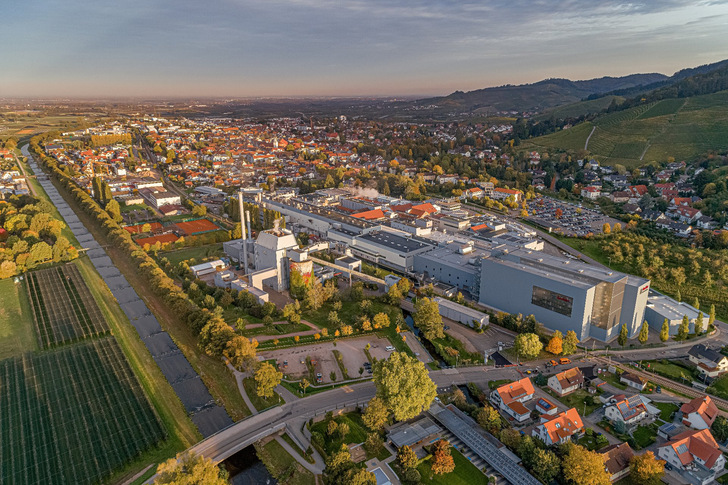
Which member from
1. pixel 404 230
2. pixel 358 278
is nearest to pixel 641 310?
pixel 358 278

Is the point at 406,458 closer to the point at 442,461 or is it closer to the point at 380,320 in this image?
Answer: the point at 442,461

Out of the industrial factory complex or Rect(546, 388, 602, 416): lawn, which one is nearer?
Rect(546, 388, 602, 416): lawn

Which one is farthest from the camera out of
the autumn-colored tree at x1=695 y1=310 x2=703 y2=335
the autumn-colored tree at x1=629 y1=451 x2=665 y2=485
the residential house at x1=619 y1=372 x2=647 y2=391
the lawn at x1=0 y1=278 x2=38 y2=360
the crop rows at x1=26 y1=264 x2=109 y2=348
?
the autumn-colored tree at x1=695 y1=310 x2=703 y2=335

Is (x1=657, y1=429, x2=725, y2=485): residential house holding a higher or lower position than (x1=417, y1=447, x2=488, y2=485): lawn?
higher

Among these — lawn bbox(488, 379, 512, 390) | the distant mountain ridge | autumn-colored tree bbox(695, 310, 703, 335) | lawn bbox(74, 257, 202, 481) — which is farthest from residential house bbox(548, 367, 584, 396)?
the distant mountain ridge

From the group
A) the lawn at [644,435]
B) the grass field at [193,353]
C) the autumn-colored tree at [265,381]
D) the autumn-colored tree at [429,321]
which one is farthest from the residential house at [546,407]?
the grass field at [193,353]

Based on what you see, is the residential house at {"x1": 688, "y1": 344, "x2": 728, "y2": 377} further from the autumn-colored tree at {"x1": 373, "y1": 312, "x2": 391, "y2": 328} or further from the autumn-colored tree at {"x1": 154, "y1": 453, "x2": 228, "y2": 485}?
the autumn-colored tree at {"x1": 154, "y1": 453, "x2": 228, "y2": 485}
